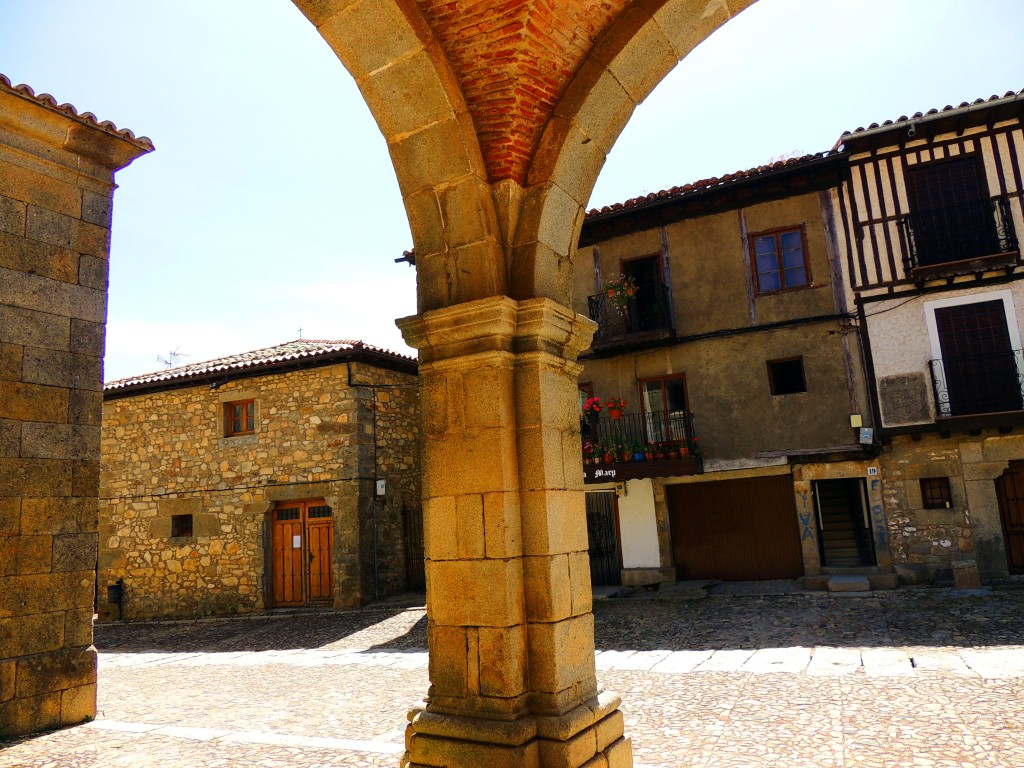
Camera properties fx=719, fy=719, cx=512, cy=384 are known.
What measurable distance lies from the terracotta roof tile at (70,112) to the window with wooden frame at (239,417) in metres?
7.53

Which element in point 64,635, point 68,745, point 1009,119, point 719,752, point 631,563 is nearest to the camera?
point 719,752

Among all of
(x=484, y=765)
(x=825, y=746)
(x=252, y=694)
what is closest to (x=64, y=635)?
(x=252, y=694)

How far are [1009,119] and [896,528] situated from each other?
6456 millimetres

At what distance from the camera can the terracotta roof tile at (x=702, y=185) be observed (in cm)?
1165

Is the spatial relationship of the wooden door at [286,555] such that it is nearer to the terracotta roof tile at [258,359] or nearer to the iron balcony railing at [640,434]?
the terracotta roof tile at [258,359]

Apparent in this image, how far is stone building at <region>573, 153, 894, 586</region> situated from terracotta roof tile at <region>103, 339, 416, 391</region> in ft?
13.6

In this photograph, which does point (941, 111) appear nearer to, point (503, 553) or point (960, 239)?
point (960, 239)

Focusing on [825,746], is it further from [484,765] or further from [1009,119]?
[1009,119]

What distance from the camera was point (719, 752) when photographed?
3.92 meters

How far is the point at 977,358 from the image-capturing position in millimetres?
10773

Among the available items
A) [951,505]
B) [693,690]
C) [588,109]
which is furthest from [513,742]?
[951,505]

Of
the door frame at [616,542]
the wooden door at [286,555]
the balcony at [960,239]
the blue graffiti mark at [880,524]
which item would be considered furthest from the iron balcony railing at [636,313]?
the wooden door at [286,555]

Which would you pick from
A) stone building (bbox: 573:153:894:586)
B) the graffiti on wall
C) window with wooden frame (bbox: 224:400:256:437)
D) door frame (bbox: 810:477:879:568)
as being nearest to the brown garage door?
stone building (bbox: 573:153:894:586)

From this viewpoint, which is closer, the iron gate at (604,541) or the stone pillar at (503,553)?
the stone pillar at (503,553)
